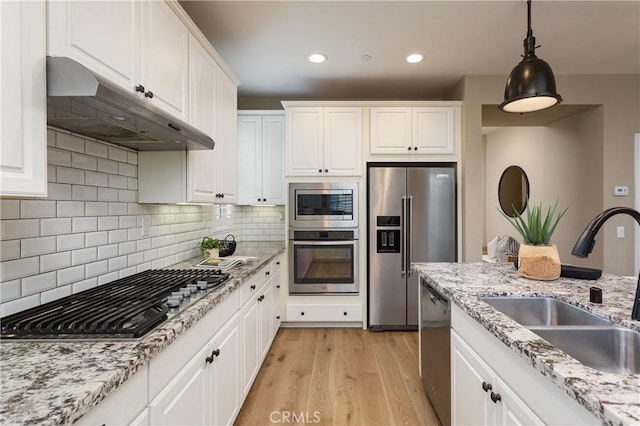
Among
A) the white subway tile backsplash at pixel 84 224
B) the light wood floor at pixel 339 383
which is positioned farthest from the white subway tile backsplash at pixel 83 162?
the light wood floor at pixel 339 383

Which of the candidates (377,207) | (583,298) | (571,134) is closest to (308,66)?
(377,207)

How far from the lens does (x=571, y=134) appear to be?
12.5ft

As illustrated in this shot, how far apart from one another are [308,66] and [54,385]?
9.83ft

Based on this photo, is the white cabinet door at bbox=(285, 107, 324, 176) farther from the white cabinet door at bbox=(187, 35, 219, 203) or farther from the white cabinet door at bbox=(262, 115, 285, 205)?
the white cabinet door at bbox=(187, 35, 219, 203)

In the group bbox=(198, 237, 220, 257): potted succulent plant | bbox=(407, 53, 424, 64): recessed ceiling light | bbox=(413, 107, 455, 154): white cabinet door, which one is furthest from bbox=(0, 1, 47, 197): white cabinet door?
bbox=(413, 107, 455, 154): white cabinet door

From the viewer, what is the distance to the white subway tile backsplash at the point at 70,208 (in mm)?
1349

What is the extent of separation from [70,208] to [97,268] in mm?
339

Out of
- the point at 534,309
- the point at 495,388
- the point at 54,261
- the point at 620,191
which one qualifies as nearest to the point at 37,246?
the point at 54,261

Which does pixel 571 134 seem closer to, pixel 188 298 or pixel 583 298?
pixel 583 298

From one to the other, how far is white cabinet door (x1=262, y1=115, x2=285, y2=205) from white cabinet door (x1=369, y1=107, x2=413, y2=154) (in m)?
1.05

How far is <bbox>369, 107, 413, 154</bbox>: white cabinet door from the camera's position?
328cm

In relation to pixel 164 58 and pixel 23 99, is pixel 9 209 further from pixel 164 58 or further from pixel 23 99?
pixel 164 58

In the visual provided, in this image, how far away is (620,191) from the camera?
3.22 metres

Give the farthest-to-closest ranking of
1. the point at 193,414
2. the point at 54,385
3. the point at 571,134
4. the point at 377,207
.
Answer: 1. the point at 571,134
2. the point at 377,207
3. the point at 193,414
4. the point at 54,385
